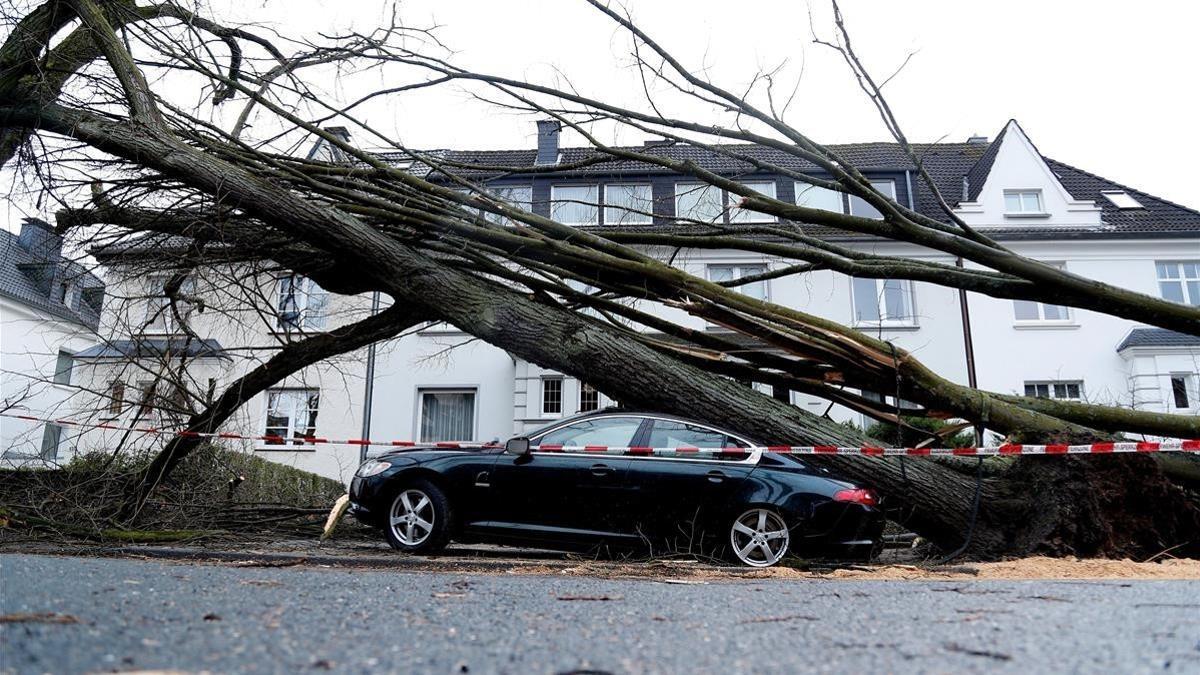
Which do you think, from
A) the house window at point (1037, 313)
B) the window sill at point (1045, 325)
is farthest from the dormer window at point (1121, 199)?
the window sill at point (1045, 325)

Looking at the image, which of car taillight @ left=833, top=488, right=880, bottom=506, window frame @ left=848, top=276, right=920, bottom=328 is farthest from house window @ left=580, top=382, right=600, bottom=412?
car taillight @ left=833, top=488, right=880, bottom=506

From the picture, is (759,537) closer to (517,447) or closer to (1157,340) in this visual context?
(517,447)

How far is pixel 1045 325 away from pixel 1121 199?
6.78 meters

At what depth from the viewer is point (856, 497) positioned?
7.26 m

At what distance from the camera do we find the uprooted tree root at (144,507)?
337 inches

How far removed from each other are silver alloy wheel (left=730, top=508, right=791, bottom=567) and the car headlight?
3273 mm

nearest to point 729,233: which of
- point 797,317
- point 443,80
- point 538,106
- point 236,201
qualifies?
point 797,317

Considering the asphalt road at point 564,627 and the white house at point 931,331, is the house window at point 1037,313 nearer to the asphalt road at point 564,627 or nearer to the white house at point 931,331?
the white house at point 931,331

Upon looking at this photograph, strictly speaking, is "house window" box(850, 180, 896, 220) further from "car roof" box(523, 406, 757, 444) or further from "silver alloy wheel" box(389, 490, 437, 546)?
"silver alloy wheel" box(389, 490, 437, 546)

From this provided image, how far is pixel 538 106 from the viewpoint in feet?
28.8

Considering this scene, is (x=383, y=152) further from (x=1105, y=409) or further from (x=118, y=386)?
(x=1105, y=409)

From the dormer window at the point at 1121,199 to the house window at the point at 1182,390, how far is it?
6118 mm

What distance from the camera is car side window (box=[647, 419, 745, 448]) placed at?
7832mm

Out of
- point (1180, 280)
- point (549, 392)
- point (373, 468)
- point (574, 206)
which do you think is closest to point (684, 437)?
point (373, 468)
